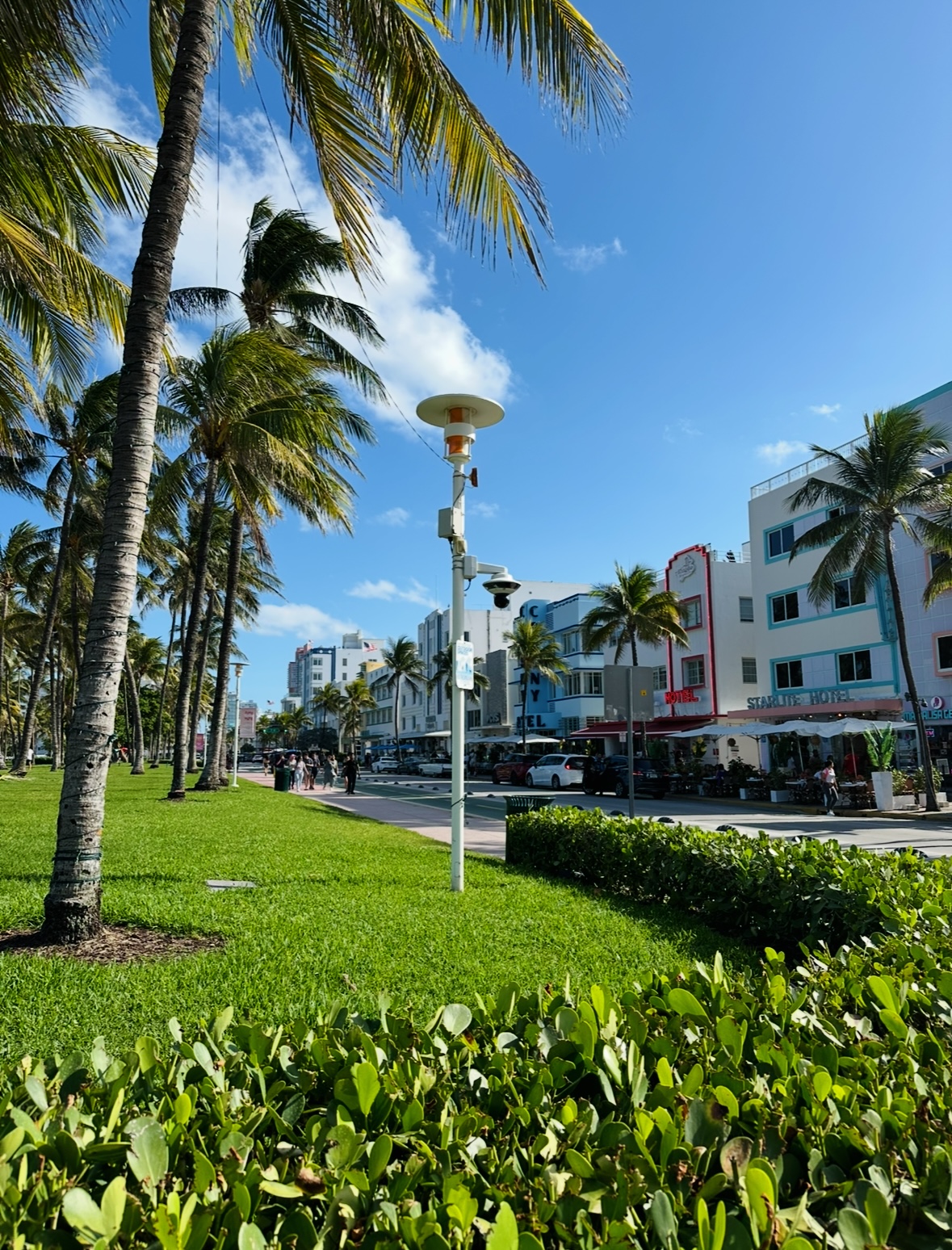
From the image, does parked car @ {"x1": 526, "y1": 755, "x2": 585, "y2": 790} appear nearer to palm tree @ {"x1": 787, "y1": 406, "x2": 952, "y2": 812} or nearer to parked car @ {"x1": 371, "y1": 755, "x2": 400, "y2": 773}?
palm tree @ {"x1": 787, "y1": 406, "x2": 952, "y2": 812}

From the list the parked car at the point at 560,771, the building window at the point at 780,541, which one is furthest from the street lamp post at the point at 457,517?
the building window at the point at 780,541

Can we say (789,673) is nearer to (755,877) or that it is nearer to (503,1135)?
(755,877)

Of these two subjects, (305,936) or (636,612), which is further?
(636,612)

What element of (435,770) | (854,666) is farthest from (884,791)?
(435,770)

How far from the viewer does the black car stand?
3200 cm

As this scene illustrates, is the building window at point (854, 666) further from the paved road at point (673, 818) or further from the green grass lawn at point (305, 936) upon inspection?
the green grass lawn at point (305, 936)

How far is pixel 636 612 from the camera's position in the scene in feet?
125

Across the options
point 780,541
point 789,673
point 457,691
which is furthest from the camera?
point 780,541

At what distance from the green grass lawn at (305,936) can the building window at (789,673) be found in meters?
26.2

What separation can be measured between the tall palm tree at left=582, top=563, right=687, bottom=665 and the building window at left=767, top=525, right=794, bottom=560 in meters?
4.54

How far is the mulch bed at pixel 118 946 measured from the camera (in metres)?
5.52

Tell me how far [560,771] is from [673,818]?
1588 cm

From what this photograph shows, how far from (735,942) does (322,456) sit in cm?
1685

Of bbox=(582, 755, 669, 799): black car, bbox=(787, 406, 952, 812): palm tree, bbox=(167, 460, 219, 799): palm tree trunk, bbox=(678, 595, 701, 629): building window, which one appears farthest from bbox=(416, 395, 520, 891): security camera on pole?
bbox=(678, 595, 701, 629): building window
